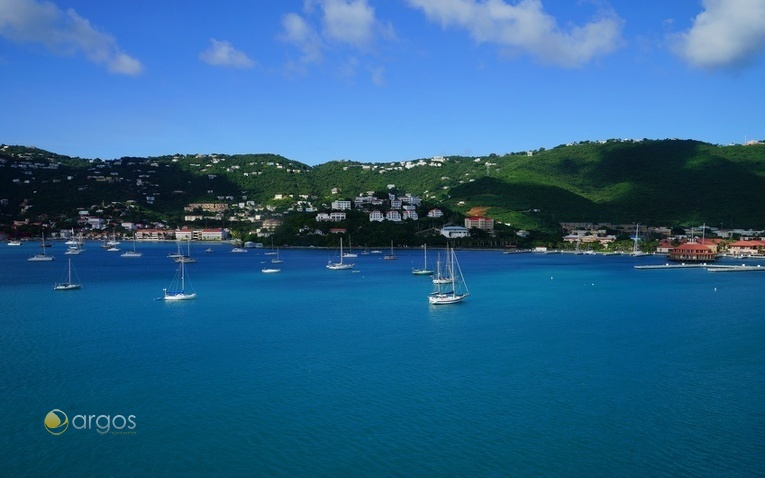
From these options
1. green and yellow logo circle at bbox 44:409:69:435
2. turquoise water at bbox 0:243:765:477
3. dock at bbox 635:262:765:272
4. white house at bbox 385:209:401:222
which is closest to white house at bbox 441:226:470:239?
white house at bbox 385:209:401:222

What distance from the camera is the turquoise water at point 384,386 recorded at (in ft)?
33.1

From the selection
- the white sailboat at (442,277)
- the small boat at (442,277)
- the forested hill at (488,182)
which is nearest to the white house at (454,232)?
the forested hill at (488,182)

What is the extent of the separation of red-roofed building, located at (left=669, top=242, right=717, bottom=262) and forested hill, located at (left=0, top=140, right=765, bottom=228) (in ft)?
92.3

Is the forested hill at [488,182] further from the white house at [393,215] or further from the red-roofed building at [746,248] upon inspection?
the red-roofed building at [746,248]

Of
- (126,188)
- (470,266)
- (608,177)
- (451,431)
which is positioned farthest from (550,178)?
(451,431)

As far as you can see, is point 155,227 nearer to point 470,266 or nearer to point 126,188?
point 126,188

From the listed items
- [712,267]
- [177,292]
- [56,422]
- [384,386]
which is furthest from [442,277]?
[56,422]

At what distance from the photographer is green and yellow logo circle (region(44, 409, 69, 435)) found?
36.3 ft

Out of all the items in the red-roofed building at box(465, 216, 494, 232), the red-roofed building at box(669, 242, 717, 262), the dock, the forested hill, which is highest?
the forested hill

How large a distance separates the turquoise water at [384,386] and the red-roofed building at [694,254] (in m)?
27.7

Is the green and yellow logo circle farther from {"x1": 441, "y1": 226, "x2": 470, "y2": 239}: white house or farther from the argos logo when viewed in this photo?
{"x1": 441, "y1": 226, "x2": 470, "y2": 239}: white house

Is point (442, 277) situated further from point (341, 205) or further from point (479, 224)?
point (341, 205)

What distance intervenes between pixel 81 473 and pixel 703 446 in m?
10.8

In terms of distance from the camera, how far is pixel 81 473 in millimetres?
9398
